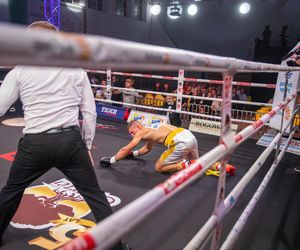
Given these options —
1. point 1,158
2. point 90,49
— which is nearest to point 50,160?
point 90,49

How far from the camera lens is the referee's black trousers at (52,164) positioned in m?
1.63

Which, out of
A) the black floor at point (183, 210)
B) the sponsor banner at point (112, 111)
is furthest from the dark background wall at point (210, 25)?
the black floor at point (183, 210)

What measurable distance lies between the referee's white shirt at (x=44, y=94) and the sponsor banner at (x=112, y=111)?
4.09 m

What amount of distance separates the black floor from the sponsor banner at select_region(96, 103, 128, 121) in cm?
178

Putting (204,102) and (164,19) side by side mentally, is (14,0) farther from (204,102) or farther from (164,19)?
(164,19)

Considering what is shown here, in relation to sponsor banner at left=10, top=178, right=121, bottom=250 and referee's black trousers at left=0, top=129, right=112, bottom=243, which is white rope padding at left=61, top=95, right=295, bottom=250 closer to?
referee's black trousers at left=0, top=129, right=112, bottom=243

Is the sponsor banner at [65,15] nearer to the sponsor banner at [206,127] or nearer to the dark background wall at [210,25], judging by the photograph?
the dark background wall at [210,25]

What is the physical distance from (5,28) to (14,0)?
9.33 meters

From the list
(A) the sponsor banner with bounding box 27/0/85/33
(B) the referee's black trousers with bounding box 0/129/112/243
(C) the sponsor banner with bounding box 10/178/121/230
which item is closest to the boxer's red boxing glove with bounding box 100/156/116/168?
(C) the sponsor banner with bounding box 10/178/121/230

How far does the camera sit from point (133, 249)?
195 cm

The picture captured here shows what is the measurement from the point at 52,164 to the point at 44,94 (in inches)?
15.1

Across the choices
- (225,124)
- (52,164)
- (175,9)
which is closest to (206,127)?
(52,164)

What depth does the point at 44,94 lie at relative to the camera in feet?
5.23

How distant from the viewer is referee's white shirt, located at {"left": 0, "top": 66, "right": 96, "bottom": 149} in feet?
5.19
